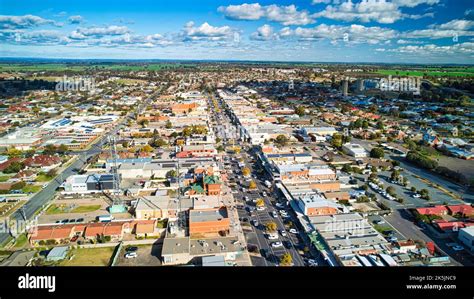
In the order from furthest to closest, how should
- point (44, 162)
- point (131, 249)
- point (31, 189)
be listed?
point (44, 162), point (31, 189), point (131, 249)

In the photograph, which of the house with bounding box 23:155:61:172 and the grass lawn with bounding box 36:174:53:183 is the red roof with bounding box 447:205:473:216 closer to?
the grass lawn with bounding box 36:174:53:183

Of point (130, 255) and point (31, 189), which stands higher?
point (31, 189)

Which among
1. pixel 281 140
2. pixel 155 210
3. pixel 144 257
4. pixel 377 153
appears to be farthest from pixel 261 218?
pixel 281 140

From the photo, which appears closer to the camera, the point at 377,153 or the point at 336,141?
the point at 377,153

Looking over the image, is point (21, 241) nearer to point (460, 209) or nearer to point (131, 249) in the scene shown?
point (131, 249)

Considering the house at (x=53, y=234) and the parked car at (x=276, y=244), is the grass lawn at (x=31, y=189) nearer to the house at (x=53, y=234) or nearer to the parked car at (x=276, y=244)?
the house at (x=53, y=234)

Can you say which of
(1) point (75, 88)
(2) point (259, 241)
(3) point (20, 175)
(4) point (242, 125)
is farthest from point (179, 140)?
(1) point (75, 88)

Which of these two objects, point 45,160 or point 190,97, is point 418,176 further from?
point 190,97
